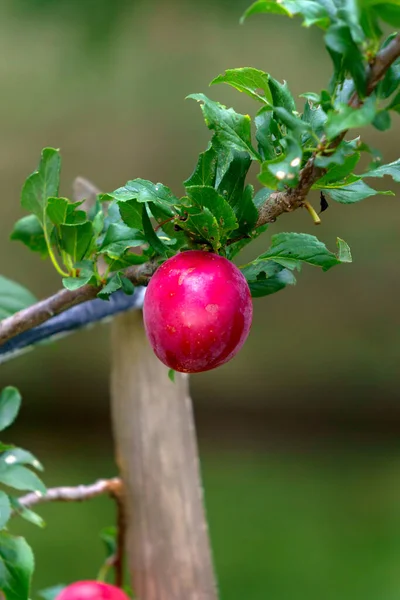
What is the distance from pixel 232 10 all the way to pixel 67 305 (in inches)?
62.4

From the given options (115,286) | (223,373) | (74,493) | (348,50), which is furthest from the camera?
(223,373)

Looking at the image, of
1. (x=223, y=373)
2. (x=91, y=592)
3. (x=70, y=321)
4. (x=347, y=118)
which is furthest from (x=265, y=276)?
(x=223, y=373)

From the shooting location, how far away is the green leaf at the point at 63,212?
457 mm

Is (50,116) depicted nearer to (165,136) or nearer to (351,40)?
(165,136)

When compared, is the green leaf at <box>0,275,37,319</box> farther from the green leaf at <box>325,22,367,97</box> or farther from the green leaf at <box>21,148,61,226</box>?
the green leaf at <box>325,22,367,97</box>

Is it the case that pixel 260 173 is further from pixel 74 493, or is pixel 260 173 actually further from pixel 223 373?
pixel 223 373

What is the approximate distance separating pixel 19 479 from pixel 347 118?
1.24 feet

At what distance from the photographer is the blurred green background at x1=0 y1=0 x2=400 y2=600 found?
1814 mm

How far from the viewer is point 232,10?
6.03ft

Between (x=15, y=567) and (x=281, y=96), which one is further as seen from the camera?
(x=15, y=567)

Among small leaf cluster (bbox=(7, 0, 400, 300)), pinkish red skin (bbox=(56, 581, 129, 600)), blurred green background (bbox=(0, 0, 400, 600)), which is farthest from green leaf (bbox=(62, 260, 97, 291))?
blurred green background (bbox=(0, 0, 400, 600))

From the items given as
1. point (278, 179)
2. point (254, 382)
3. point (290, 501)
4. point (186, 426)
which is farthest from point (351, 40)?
point (254, 382)

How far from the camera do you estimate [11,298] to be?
0.63 meters

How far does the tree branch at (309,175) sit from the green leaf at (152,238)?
0.06 metres
